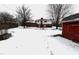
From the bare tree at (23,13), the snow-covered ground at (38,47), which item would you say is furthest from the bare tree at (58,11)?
the snow-covered ground at (38,47)

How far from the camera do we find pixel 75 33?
49.7ft

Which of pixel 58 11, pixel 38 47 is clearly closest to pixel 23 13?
pixel 58 11

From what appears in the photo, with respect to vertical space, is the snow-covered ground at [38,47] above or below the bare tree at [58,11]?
below

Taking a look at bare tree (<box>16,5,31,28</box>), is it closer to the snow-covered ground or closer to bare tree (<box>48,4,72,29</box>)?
bare tree (<box>48,4,72,29</box>)

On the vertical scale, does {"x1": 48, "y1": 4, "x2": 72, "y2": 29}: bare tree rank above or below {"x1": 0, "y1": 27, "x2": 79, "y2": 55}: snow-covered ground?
above

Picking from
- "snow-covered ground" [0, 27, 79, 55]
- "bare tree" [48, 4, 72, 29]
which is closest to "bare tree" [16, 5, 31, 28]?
"bare tree" [48, 4, 72, 29]

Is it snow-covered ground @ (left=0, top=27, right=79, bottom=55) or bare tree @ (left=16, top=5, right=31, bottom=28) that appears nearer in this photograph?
snow-covered ground @ (left=0, top=27, right=79, bottom=55)

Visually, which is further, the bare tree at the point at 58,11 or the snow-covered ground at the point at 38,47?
the bare tree at the point at 58,11

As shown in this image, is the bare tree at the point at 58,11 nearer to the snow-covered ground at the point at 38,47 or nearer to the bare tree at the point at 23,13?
the bare tree at the point at 23,13

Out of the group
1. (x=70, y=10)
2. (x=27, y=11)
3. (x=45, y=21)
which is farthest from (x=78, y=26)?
(x=45, y=21)

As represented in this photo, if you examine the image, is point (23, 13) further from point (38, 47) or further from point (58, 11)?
point (38, 47)
